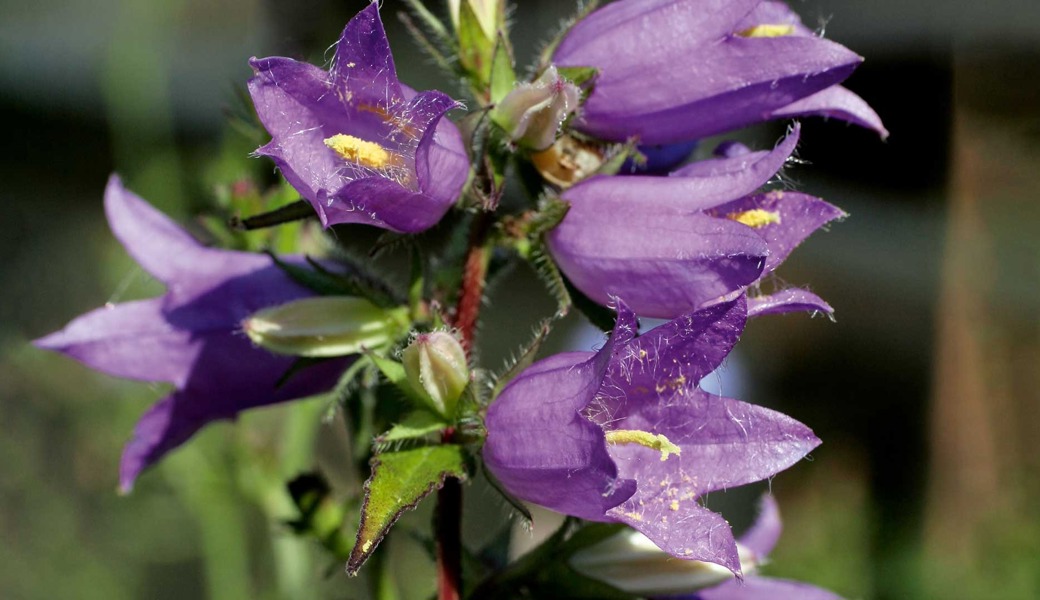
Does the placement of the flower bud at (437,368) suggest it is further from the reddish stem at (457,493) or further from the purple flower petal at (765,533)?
the purple flower petal at (765,533)

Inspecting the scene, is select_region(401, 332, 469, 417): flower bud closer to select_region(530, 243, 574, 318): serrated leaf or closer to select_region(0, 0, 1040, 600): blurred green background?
select_region(530, 243, 574, 318): serrated leaf

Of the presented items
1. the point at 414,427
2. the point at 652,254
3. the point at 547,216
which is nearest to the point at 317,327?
the point at 414,427

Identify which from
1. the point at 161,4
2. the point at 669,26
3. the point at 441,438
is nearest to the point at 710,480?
the point at 441,438

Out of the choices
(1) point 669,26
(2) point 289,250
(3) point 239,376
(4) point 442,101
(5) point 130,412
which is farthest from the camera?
(5) point 130,412

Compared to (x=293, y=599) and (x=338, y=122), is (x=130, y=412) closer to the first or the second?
(x=293, y=599)

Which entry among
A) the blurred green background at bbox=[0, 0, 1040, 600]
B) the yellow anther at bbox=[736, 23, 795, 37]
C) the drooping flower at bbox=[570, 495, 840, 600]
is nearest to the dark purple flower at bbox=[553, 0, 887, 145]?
the yellow anther at bbox=[736, 23, 795, 37]

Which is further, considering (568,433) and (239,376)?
(239,376)
